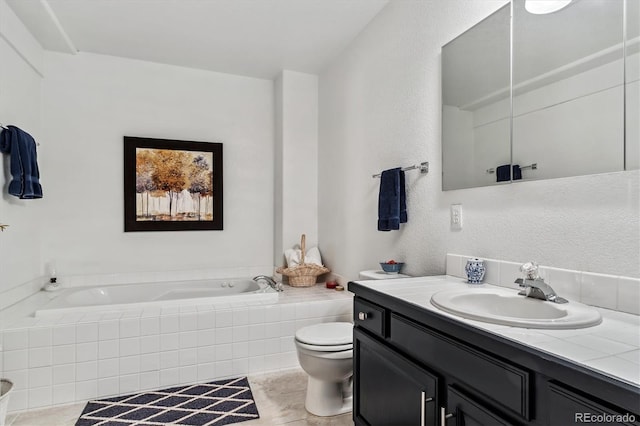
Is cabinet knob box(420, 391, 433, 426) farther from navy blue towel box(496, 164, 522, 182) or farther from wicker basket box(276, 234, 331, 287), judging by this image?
wicker basket box(276, 234, 331, 287)

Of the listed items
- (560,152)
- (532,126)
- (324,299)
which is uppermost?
(532,126)

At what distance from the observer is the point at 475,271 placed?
5.44 ft

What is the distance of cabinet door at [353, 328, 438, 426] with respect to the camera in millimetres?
1170

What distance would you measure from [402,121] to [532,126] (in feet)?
3.18

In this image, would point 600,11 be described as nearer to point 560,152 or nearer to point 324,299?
point 560,152

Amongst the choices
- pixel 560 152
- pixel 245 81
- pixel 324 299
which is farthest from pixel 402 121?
pixel 245 81

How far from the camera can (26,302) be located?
2654 mm

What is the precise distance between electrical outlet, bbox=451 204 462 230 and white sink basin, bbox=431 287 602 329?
1.42 feet

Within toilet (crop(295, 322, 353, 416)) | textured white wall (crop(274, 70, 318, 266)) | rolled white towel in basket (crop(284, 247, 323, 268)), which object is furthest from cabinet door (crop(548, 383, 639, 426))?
textured white wall (crop(274, 70, 318, 266))

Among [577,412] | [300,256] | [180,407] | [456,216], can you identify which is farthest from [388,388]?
[300,256]

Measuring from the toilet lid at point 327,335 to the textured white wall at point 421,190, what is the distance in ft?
1.78

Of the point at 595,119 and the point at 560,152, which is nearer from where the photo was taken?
the point at 595,119

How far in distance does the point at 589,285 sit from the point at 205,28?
9.57 feet

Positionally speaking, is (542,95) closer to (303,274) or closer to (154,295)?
(303,274)
